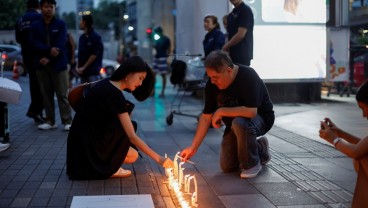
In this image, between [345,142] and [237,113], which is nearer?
[345,142]

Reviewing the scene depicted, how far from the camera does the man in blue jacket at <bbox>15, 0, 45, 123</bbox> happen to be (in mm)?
9352

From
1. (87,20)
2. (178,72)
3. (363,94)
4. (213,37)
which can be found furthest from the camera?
(87,20)

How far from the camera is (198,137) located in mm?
5426

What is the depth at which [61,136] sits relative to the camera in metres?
8.21

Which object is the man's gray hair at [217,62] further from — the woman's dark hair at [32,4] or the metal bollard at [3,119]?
the woman's dark hair at [32,4]

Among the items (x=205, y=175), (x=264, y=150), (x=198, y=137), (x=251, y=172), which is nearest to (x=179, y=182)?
(x=198, y=137)

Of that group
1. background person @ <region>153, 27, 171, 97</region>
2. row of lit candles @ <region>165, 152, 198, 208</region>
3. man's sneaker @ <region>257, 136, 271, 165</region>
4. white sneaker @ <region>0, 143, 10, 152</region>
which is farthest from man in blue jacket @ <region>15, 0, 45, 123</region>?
background person @ <region>153, 27, 171, 97</region>

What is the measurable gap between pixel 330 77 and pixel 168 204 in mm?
10694

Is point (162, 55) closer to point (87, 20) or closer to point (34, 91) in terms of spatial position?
point (87, 20)

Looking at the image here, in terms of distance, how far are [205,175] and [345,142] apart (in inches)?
83.5

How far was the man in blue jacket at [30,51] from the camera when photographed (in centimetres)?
935

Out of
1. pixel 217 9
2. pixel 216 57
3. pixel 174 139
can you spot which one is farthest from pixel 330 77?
pixel 216 57

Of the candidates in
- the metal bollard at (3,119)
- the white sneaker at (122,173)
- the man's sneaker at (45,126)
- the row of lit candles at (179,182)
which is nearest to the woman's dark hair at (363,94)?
the row of lit candles at (179,182)

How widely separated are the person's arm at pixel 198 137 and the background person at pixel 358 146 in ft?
5.39
